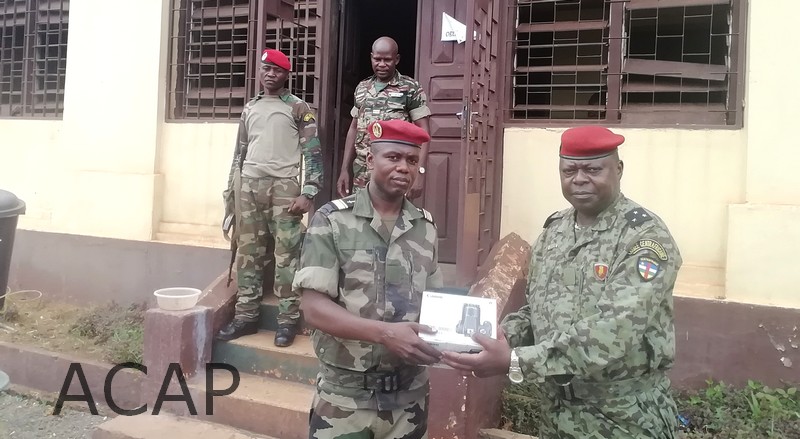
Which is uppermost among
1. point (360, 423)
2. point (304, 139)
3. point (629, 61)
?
point (629, 61)

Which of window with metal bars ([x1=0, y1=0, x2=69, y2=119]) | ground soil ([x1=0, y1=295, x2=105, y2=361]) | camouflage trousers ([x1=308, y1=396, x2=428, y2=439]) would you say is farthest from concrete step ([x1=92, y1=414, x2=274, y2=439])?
window with metal bars ([x1=0, y1=0, x2=69, y2=119])

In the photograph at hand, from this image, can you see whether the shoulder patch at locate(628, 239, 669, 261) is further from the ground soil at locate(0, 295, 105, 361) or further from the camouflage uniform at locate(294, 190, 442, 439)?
the ground soil at locate(0, 295, 105, 361)

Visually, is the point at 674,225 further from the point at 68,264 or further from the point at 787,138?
the point at 68,264

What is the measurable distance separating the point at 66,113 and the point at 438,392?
17.2ft

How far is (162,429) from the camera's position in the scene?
3691 millimetres

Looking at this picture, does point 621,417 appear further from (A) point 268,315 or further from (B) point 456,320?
(A) point 268,315

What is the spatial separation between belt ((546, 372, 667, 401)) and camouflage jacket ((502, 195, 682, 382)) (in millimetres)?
31

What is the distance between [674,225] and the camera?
4.29 meters

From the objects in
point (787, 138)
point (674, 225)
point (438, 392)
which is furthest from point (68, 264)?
point (787, 138)

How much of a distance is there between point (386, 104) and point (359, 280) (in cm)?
251

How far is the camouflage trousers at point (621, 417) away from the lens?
6.06ft

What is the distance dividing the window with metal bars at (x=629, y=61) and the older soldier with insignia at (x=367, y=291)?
3.02 m

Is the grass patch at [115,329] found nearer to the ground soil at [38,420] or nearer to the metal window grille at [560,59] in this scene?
the ground soil at [38,420]

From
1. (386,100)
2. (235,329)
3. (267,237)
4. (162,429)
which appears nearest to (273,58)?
(386,100)
